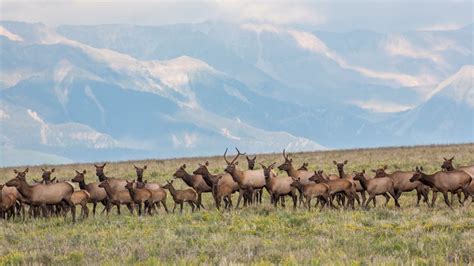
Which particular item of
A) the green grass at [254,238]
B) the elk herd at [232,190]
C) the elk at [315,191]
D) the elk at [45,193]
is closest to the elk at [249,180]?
the elk herd at [232,190]

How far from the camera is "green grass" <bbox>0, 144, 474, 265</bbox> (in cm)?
1562

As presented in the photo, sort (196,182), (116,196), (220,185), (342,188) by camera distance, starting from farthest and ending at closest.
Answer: (196,182) < (220,185) < (116,196) < (342,188)

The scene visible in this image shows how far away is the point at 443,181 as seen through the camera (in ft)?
81.9

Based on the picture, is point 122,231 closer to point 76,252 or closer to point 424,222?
point 76,252

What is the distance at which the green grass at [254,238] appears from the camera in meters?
15.6

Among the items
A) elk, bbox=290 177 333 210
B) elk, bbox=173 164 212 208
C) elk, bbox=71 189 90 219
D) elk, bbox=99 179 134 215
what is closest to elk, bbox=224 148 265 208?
elk, bbox=173 164 212 208

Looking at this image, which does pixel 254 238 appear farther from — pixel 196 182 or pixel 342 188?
pixel 196 182

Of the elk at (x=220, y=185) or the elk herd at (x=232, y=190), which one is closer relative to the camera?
the elk herd at (x=232, y=190)

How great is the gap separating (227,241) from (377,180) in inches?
366

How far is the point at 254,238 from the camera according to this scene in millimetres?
18109

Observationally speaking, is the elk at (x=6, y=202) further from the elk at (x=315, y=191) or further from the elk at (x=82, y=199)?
the elk at (x=315, y=191)

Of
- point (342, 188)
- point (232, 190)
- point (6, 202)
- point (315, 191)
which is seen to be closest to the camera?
point (6, 202)

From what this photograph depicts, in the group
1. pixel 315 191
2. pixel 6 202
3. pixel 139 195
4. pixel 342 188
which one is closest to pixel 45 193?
pixel 6 202

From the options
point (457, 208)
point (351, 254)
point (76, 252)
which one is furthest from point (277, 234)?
point (457, 208)
